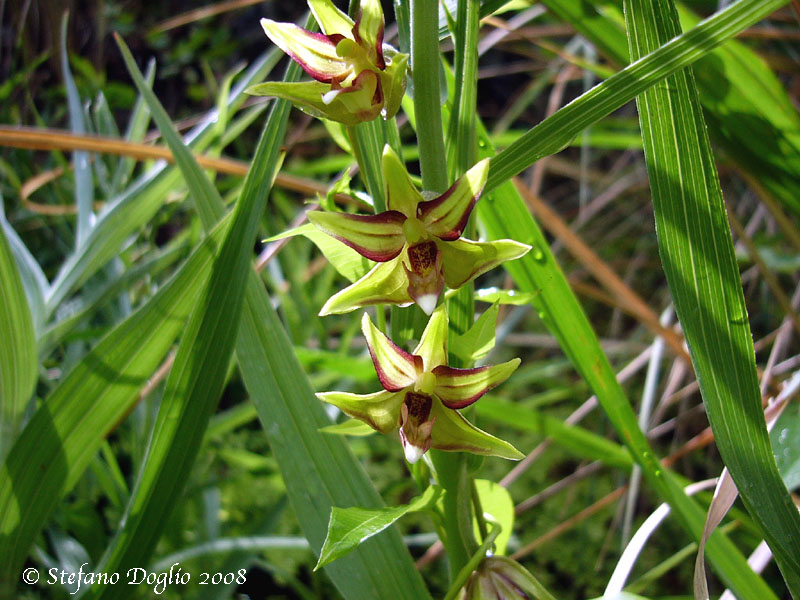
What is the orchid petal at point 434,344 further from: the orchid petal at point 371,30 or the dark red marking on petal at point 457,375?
the orchid petal at point 371,30

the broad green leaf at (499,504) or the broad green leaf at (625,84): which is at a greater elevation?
the broad green leaf at (625,84)

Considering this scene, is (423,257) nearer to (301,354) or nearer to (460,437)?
(460,437)

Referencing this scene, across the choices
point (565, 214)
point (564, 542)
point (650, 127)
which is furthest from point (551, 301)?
point (565, 214)

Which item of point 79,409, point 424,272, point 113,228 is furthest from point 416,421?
point 113,228

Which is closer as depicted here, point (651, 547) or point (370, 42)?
point (370, 42)

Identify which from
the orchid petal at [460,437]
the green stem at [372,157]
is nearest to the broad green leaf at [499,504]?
the orchid petal at [460,437]

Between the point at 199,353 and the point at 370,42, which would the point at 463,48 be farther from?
the point at 199,353

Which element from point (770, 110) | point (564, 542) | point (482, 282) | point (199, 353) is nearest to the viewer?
point (199, 353)
